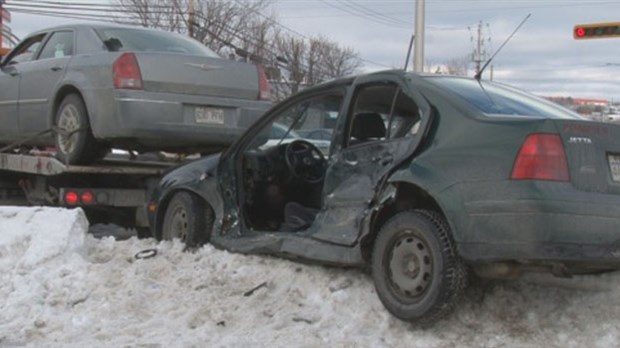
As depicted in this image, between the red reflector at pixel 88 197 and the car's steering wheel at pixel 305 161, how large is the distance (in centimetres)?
238

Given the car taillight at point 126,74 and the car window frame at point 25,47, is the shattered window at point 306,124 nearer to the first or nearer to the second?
the car taillight at point 126,74

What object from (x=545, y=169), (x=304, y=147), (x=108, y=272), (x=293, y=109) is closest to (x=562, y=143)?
(x=545, y=169)

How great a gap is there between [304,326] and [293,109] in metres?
1.92

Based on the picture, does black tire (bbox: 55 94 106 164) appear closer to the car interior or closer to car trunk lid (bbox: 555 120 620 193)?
the car interior

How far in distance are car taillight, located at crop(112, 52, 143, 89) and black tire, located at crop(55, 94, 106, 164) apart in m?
0.57

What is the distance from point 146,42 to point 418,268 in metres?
4.57

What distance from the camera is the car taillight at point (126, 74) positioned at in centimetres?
710

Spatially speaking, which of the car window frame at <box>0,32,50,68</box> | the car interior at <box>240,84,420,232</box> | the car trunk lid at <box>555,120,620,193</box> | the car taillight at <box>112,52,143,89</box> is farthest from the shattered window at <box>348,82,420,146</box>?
the car window frame at <box>0,32,50,68</box>

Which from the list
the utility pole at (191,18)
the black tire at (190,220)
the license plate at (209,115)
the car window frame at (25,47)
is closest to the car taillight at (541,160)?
the black tire at (190,220)

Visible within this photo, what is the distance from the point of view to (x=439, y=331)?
14.5 feet

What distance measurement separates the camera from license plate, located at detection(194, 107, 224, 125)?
740 centimetres

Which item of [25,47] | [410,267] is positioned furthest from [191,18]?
[410,267]

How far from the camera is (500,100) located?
4.87 meters

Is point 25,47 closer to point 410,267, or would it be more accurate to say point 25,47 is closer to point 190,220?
point 190,220
